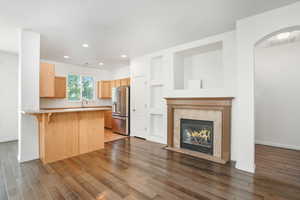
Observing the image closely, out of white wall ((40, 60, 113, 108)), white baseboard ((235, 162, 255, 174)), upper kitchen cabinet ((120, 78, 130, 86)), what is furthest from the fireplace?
white wall ((40, 60, 113, 108))

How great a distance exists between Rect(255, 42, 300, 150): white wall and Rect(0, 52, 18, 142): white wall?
782cm

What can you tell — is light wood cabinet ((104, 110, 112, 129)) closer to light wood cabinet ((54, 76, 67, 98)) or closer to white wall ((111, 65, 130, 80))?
white wall ((111, 65, 130, 80))

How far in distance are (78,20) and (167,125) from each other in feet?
10.9

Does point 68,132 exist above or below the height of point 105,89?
below

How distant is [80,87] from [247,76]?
625 cm

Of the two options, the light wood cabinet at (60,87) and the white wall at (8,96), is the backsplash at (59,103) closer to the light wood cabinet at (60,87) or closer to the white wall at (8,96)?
the light wood cabinet at (60,87)

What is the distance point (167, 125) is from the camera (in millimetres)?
4230

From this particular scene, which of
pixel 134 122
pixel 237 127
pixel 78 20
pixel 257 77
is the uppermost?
pixel 78 20

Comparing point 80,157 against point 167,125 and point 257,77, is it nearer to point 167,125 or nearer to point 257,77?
point 167,125

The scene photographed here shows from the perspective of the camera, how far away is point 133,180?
7.76 feet

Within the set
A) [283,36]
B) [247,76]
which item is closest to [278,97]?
[283,36]

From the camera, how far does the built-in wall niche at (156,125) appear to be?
4756 mm

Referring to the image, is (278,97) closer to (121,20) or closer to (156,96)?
(156,96)

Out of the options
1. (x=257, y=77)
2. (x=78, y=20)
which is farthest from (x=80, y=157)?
(x=257, y=77)
